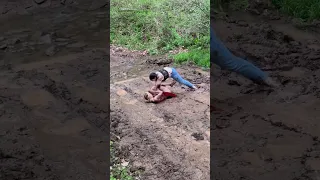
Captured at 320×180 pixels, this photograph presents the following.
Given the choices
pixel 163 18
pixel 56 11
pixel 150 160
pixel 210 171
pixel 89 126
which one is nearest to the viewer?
pixel 210 171

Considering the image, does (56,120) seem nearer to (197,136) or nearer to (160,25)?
(197,136)

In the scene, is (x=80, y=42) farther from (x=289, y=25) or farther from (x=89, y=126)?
(x=289, y=25)

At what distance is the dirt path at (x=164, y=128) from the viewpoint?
4723 mm

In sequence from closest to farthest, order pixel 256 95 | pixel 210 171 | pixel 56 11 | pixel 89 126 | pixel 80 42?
pixel 210 171 → pixel 89 126 → pixel 256 95 → pixel 80 42 → pixel 56 11

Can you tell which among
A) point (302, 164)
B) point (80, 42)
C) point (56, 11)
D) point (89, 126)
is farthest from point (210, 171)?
point (56, 11)

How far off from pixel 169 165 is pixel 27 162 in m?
1.41

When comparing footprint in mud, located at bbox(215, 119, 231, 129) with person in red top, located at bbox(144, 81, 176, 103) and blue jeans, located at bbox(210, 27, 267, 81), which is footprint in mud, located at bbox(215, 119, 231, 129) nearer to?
blue jeans, located at bbox(210, 27, 267, 81)

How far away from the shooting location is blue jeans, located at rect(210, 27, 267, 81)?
5762 mm

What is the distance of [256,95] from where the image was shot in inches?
243

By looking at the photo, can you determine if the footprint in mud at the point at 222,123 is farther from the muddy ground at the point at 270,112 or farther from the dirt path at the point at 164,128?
the dirt path at the point at 164,128

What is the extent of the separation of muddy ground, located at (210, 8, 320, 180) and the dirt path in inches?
6.3

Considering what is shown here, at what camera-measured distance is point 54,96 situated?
20.6 feet

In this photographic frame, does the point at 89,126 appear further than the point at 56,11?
No

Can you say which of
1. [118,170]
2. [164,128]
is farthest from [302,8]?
[118,170]
